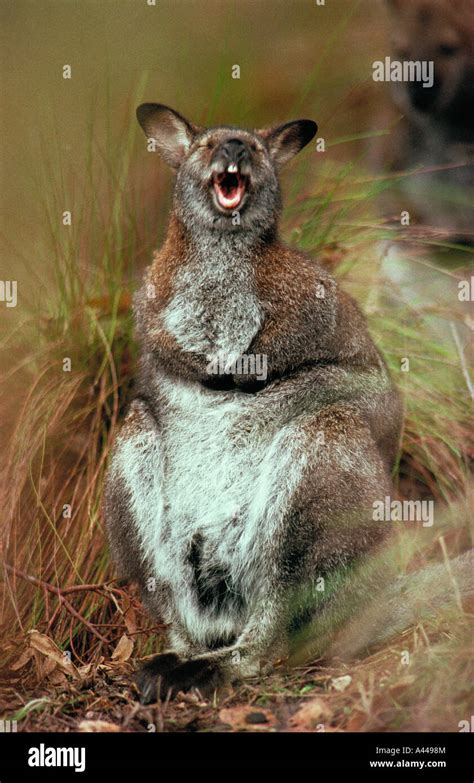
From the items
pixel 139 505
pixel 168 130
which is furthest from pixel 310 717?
pixel 168 130

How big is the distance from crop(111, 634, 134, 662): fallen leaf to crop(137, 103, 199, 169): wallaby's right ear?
3.35m

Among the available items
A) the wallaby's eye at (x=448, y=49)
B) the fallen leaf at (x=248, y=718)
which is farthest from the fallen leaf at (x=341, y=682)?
the wallaby's eye at (x=448, y=49)

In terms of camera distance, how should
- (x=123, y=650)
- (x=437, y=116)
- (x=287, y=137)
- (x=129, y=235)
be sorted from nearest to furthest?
(x=123, y=650)
(x=287, y=137)
(x=129, y=235)
(x=437, y=116)

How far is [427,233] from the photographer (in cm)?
892

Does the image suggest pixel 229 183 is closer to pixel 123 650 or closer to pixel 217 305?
pixel 217 305

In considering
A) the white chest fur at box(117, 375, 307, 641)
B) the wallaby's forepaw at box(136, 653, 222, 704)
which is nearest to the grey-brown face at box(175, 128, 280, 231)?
the white chest fur at box(117, 375, 307, 641)

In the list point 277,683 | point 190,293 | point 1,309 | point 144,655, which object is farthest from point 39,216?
point 277,683

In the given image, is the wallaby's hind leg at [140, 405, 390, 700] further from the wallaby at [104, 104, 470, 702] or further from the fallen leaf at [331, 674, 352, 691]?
the fallen leaf at [331, 674, 352, 691]

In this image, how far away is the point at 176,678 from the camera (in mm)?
6102

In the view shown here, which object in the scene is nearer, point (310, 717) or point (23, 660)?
point (310, 717)

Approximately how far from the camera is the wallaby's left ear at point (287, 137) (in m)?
7.17

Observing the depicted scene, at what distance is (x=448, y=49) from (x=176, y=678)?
6.56 m

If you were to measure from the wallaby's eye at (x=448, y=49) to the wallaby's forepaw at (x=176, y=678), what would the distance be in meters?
6.33

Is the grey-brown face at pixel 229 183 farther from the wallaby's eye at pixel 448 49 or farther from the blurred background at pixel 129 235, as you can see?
the wallaby's eye at pixel 448 49
